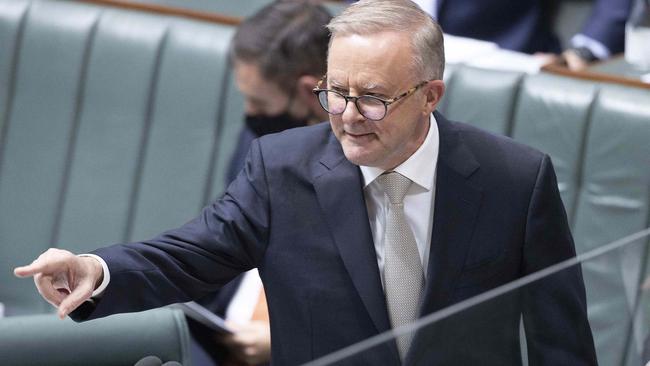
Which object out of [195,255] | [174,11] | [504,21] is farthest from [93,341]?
[504,21]

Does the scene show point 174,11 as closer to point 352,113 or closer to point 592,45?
point 592,45

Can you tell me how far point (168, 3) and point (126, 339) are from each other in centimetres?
140

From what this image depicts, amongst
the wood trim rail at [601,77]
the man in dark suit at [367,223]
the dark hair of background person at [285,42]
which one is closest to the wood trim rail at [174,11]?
the dark hair of background person at [285,42]

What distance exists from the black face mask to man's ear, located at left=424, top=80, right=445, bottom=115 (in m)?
0.66

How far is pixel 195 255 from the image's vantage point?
1398mm

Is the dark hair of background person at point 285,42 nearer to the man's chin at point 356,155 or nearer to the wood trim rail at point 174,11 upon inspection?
the wood trim rail at point 174,11

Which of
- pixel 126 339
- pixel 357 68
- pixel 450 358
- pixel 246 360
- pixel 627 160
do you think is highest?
pixel 357 68

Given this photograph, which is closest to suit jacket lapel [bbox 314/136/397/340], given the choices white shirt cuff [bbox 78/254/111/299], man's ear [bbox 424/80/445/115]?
man's ear [bbox 424/80/445/115]

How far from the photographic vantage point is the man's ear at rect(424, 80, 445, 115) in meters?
1.36

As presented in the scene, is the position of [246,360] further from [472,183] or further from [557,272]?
[557,272]

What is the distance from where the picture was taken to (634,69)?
7.36 feet

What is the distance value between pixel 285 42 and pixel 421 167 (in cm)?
67

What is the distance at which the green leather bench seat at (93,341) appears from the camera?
5.41ft

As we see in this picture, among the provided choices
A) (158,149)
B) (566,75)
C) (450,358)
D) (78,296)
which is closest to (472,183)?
(450,358)
